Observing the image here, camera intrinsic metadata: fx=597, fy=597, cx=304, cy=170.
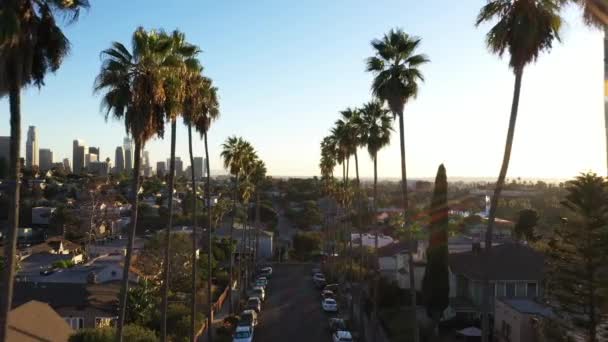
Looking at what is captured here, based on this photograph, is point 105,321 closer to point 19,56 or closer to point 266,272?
point 19,56

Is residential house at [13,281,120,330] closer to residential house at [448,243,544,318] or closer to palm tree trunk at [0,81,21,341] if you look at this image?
palm tree trunk at [0,81,21,341]

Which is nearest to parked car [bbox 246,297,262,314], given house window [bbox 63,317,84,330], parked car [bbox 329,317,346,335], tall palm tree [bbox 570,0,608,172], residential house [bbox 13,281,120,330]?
parked car [bbox 329,317,346,335]

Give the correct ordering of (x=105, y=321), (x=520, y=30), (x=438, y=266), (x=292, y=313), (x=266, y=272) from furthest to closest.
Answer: (x=266, y=272), (x=292, y=313), (x=438, y=266), (x=105, y=321), (x=520, y=30)

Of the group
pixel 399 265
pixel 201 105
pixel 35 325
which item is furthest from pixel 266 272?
pixel 35 325

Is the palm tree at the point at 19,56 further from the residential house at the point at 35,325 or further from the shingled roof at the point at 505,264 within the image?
the shingled roof at the point at 505,264

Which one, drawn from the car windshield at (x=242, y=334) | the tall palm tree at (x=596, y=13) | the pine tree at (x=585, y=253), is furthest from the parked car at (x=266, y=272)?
the tall palm tree at (x=596, y=13)

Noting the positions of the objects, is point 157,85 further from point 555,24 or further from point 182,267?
point 182,267
